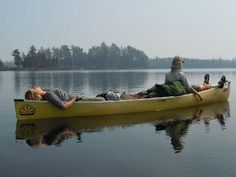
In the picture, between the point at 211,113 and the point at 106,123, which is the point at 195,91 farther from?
the point at 106,123

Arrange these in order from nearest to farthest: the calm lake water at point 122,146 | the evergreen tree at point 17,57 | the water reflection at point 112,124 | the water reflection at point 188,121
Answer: the calm lake water at point 122,146 → the water reflection at point 188,121 → the water reflection at point 112,124 → the evergreen tree at point 17,57

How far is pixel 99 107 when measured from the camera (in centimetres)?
1689

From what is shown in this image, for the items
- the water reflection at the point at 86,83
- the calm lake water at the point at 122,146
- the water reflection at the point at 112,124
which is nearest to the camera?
the calm lake water at the point at 122,146

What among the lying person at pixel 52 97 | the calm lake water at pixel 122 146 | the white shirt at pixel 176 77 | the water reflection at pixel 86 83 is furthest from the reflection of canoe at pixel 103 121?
the water reflection at pixel 86 83

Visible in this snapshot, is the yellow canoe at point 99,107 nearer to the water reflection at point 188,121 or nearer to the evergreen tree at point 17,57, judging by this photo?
the water reflection at point 188,121

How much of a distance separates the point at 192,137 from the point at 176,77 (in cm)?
670

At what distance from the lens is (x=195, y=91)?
19.6 metres

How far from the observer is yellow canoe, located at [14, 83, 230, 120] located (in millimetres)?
16000

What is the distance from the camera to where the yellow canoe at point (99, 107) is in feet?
52.5

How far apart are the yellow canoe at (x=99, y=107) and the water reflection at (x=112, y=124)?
303 millimetres

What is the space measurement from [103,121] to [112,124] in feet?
2.48

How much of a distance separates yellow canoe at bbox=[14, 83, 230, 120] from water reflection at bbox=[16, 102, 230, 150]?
303mm

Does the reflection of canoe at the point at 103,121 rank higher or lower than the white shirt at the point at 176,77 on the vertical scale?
lower

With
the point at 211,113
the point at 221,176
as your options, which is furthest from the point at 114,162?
the point at 211,113
